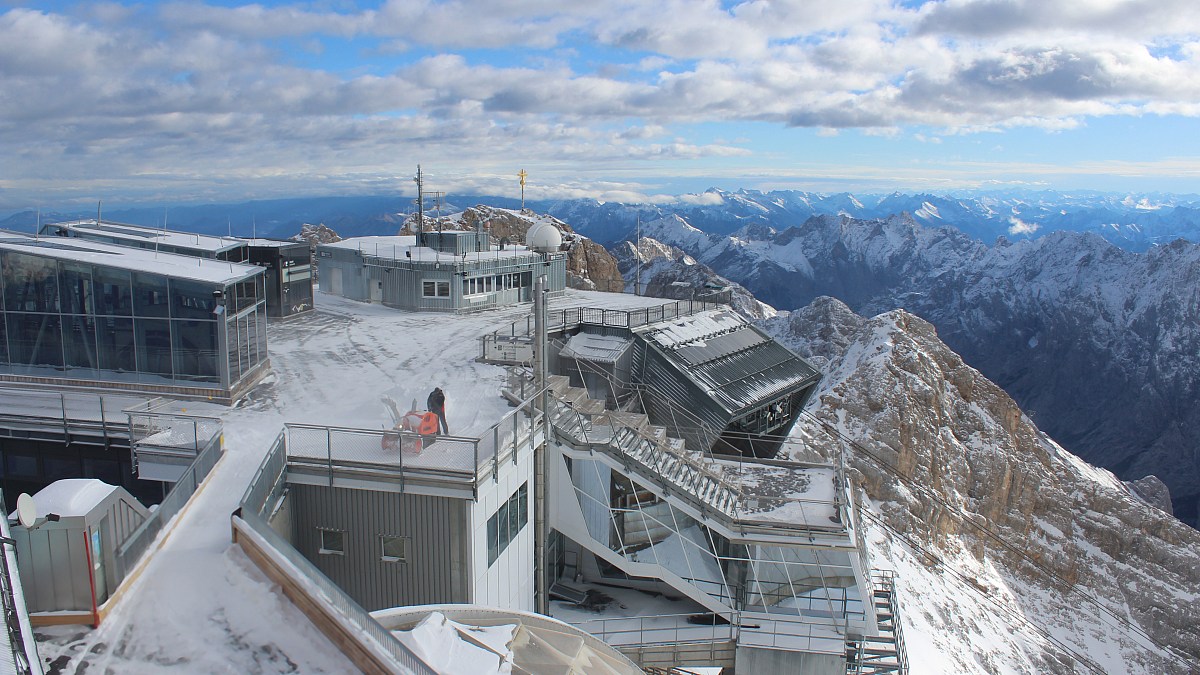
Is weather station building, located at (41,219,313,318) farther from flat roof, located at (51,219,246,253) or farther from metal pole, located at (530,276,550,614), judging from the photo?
metal pole, located at (530,276,550,614)

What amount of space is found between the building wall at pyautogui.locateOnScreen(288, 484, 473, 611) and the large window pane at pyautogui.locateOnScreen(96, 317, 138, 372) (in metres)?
8.77

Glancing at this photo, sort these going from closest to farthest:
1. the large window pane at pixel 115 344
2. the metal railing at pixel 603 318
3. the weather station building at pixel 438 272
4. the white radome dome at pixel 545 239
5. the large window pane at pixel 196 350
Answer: the large window pane at pixel 196 350 → the large window pane at pixel 115 344 → the white radome dome at pixel 545 239 → the metal railing at pixel 603 318 → the weather station building at pixel 438 272

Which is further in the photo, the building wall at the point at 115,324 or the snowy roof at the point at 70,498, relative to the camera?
the building wall at the point at 115,324

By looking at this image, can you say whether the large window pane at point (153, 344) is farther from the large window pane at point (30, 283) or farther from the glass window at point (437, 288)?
the glass window at point (437, 288)

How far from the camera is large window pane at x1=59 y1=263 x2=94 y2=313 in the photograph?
881 inches

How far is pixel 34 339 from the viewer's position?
23156mm

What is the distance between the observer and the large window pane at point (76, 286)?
22.4 metres

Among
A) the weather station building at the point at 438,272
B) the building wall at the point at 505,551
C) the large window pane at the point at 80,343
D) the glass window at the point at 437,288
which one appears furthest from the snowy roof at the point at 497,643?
the glass window at the point at 437,288

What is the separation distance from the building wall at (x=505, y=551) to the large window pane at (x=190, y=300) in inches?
377

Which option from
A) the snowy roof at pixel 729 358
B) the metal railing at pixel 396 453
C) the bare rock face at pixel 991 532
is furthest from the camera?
the bare rock face at pixel 991 532

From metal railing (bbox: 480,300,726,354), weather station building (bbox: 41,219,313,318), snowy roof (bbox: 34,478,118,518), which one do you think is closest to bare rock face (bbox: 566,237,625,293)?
weather station building (bbox: 41,219,313,318)

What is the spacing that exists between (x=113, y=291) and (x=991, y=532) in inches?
2637

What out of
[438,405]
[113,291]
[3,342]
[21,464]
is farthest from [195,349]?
[438,405]

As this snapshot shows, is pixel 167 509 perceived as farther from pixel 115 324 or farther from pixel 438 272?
pixel 438 272
